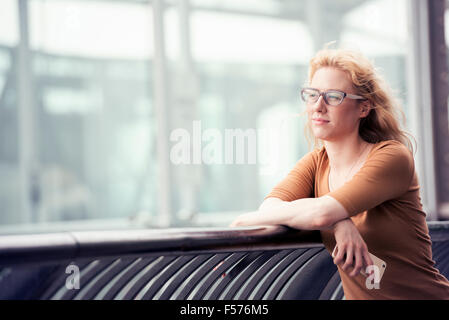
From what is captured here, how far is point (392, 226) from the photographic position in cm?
146

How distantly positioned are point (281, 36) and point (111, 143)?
6.01 ft

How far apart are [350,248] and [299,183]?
1.42 feet

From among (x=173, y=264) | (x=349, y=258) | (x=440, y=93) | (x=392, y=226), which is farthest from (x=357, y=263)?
(x=440, y=93)

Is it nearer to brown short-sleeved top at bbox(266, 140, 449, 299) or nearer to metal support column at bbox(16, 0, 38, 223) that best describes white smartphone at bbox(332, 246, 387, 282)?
brown short-sleeved top at bbox(266, 140, 449, 299)

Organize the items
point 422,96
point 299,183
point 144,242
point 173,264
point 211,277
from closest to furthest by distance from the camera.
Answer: point 144,242, point 173,264, point 211,277, point 299,183, point 422,96

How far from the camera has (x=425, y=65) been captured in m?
4.61

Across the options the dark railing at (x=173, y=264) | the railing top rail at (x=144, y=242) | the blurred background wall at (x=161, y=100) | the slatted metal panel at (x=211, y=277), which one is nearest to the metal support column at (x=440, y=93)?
the blurred background wall at (x=161, y=100)

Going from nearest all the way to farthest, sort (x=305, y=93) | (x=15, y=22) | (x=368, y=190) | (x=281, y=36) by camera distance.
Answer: (x=368, y=190)
(x=305, y=93)
(x=15, y=22)
(x=281, y=36)

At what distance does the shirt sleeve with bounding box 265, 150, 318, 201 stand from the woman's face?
187 mm

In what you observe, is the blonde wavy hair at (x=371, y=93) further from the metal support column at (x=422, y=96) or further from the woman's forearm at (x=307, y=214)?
the metal support column at (x=422, y=96)

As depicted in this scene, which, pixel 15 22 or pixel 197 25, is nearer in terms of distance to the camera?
pixel 15 22

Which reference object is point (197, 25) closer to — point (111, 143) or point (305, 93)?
point (111, 143)

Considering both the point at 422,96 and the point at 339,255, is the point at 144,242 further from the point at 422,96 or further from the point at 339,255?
the point at 422,96
